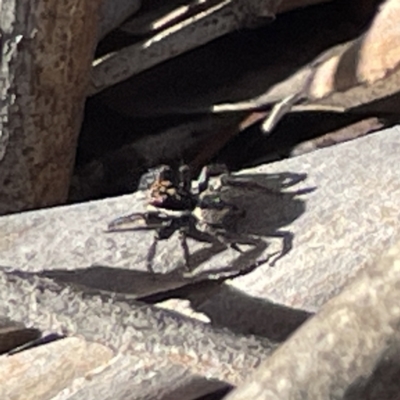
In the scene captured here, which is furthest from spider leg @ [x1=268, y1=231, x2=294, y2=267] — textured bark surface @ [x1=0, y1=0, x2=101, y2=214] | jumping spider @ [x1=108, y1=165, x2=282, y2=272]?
textured bark surface @ [x1=0, y1=0, x2=101, y2=214]

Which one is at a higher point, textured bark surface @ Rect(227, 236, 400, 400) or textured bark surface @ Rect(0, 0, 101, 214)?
textured bark surface @ Rect(0, 0, 101, 214)

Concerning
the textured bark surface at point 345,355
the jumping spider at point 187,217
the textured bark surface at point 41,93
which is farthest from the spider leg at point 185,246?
the textured bark surface at point 345,355

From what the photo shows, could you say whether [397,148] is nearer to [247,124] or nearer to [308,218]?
[308,218]

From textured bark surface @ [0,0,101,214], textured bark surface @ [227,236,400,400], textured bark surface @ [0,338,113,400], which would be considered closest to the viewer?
textured bark surface @ [227,236,400,400]

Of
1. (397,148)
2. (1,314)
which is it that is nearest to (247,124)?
Answer: (397,148)

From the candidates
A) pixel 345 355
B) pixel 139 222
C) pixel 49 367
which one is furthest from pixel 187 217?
pixel 345 355

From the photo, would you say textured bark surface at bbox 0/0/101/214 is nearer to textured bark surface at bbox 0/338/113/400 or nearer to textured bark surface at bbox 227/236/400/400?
textured bark surface at bbox 0/338/113/400

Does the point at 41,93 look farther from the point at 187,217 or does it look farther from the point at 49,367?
the point at 49,367

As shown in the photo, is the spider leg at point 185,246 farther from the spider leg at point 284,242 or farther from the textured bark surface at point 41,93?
the textured bark surface at point 41,93
